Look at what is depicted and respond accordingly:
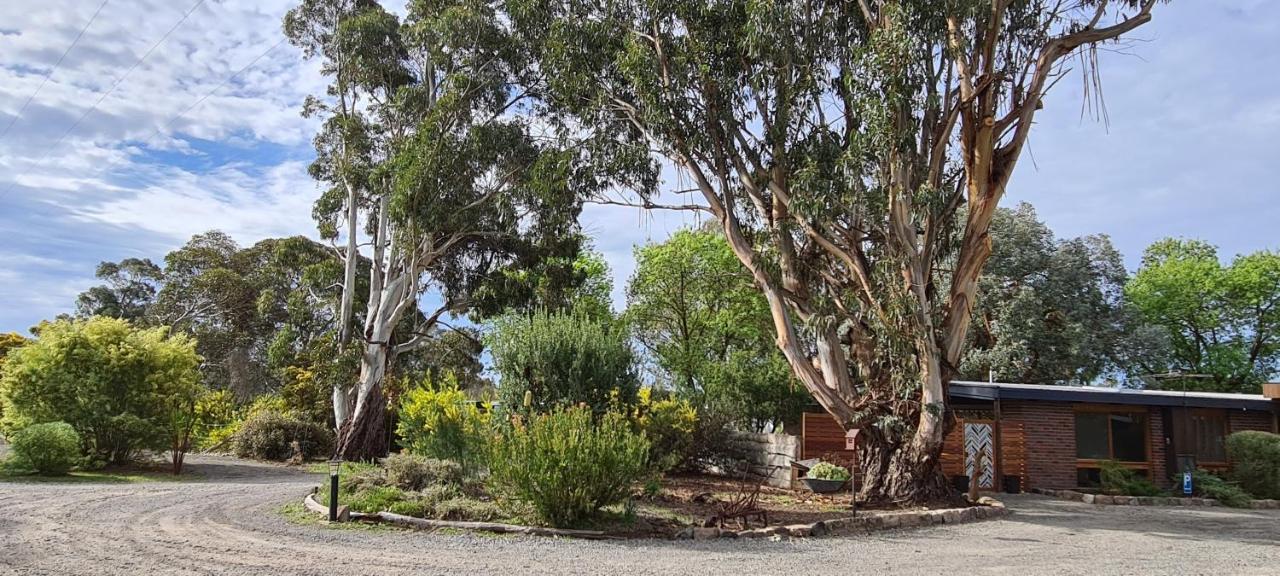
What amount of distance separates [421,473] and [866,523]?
→ 18.8 ft

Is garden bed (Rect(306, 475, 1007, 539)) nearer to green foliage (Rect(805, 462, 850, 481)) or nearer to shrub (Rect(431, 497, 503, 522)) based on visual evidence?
shrub (Rect(431, 497, 503, 522))

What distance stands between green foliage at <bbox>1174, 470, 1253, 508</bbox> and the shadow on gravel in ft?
2.11

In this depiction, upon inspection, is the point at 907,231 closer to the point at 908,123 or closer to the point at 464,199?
the point at 908,123

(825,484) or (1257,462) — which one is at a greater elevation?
(1257,462)

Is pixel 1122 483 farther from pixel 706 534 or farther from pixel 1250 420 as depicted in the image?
pixel 706 534

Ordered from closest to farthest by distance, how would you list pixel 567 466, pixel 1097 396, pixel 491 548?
pixel 491 548 → pixel 567 466 → pixel 1097 396

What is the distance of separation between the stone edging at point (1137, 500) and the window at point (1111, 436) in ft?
7.76

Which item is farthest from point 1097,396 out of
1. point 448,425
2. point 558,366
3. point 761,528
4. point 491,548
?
point 491,548

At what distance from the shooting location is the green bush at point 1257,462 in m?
16.8

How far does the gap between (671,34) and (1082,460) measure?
41.7 feet

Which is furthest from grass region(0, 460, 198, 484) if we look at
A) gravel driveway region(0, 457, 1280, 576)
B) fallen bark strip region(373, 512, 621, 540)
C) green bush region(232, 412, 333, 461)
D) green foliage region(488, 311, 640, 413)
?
fallen bark strip region(373, 512, 621, 540)

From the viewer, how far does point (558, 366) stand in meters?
13.4

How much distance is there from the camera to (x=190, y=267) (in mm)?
40125

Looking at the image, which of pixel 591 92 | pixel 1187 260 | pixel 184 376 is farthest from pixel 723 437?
pixel 1187 260
